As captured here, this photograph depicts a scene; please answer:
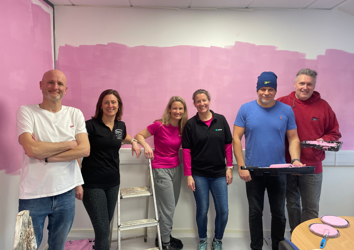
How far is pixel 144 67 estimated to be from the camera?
230 cm

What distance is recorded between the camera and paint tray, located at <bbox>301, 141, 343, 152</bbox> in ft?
5.79

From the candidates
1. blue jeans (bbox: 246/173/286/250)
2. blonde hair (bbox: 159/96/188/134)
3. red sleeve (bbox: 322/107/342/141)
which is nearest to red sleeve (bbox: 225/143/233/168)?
blue jeans (bbox: 246/173/286/250)

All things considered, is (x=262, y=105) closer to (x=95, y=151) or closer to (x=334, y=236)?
(x=334, y=236)

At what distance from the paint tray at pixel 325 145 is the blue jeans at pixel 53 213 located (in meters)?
1.93

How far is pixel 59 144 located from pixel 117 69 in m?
1.18

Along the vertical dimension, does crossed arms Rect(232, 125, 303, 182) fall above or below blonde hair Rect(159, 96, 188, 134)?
below

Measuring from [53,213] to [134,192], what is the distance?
2.57 ft

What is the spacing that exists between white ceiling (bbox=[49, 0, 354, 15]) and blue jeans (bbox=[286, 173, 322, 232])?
5.70 feet

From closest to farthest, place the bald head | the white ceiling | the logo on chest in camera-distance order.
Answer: the bald head < the logo on chest < the white ceiling

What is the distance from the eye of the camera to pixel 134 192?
6.82ft

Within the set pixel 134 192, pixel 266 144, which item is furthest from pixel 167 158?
pixel 266 144

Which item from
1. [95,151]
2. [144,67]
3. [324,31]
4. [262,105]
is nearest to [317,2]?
[324,31]

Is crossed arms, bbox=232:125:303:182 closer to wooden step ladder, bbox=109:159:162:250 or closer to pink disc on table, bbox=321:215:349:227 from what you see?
pink disc on table, bbox=321:215:349:227

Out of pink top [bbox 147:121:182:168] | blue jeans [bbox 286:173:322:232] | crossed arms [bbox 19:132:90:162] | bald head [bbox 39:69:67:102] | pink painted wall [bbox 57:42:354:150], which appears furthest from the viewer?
pink painted wall [bbox 57:42:354:150]
